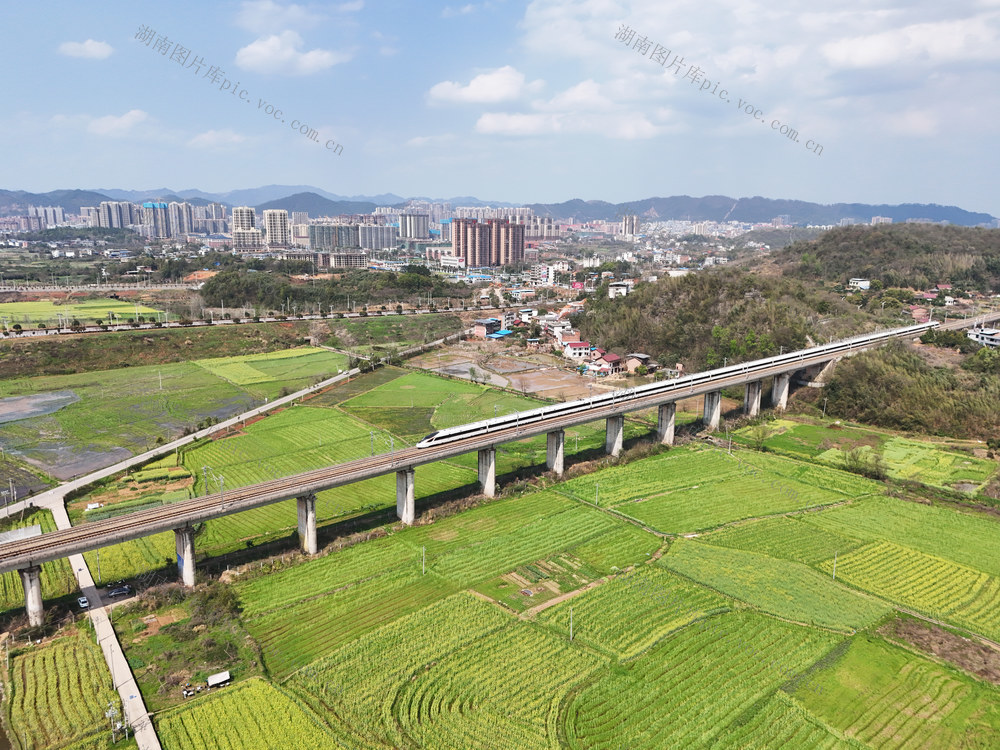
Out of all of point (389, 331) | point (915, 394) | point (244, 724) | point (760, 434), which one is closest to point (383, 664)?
point (244, 724)

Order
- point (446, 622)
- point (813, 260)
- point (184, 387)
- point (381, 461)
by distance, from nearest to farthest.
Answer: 1. point (446, 622)
2. point (381, 461)
3. point (184, 387)
4. point (813, 260)

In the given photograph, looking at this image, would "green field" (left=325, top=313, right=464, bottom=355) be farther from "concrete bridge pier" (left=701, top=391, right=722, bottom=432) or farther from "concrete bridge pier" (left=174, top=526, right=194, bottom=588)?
"concrete bridge pier" (left=174, top=526, right=194, bottom=588)

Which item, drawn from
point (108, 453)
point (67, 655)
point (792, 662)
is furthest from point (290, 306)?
point (792, 662)

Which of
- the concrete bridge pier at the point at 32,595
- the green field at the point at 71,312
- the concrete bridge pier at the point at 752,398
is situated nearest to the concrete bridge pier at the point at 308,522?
the concrete bridge pier at the point at 32,595

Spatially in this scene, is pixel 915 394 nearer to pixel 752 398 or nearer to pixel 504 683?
pixel 752 398

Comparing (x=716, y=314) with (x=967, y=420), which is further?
(x=716, y=314)

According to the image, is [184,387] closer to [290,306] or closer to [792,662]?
[290,306]

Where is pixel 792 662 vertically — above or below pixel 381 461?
below
